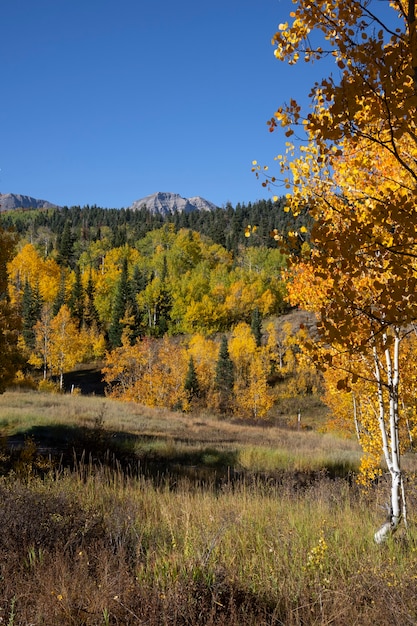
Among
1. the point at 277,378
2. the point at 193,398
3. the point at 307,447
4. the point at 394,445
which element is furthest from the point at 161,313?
the point at 394,445

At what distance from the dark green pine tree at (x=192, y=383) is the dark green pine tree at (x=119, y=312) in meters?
16.8

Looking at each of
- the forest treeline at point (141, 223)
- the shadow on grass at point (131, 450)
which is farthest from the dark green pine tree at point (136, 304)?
the shadow on grass at point (131, 450)

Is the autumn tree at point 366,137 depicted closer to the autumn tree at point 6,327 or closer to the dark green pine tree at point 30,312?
the autumn tree at point 6,327

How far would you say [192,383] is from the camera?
53594 millimetres

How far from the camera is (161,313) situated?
268 feet

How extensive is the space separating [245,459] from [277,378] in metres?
50.0

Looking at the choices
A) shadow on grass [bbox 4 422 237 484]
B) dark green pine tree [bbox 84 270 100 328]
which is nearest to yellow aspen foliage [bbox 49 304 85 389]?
dark green pine tree [bbox 84 270 100 328]

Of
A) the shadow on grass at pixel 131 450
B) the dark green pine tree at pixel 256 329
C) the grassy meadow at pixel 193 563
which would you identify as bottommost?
the shadow on grass at pixel 131 450

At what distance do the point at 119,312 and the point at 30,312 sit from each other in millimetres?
13313

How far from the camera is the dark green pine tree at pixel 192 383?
173ft

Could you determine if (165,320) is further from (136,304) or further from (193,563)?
(193,563)

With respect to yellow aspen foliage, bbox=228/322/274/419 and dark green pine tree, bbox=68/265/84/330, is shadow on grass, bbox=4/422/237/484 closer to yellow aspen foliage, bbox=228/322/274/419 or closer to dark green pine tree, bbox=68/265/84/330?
yellow aspen foliage, bbox=228/322/274/419

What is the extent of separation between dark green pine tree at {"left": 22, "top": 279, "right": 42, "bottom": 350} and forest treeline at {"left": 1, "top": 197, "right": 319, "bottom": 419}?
0.57 feet

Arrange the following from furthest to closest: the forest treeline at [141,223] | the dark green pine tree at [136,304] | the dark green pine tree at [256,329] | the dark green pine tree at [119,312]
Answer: the forest treeline at [141,223], the dark green pine tree at [136,304], the dark green pine tree at [119,312], the dark green pine tree at [256,329]
